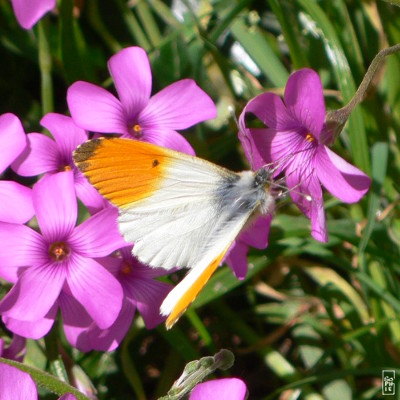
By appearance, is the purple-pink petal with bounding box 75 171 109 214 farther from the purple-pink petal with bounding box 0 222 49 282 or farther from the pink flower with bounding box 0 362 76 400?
the pink flower with bounding box 0 362 76 400

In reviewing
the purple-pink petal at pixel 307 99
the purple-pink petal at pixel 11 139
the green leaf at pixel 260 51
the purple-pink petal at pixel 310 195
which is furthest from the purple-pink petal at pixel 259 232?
the green leaf at pixel 260 51

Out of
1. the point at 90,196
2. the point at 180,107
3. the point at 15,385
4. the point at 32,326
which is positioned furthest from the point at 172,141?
the point at 15,385

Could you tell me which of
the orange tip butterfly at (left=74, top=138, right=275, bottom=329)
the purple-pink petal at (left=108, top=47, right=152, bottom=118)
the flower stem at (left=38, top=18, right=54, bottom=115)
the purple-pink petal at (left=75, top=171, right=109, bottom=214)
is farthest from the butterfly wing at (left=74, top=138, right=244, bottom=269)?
the flower stem at (left=38, top=18, right=54, bottom=115)

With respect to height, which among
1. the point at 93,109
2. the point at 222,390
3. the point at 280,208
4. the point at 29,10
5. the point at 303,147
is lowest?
the point at 280,208

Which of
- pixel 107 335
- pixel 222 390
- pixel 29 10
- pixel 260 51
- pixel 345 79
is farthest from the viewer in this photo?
pixel 260 51

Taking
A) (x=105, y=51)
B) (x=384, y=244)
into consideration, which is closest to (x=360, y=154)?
(x=384, y=244)

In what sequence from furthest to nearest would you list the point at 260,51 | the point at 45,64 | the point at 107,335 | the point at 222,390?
the point at 260,51 → the point at 45,64 → the point at 107,335 → the point at 222,390

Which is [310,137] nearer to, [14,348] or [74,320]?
[74,320]
